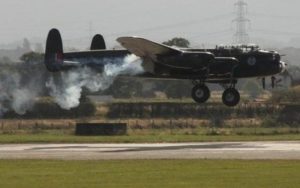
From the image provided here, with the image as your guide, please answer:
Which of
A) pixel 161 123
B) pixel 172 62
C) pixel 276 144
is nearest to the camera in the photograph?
pixel 276 144

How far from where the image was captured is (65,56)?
189ft

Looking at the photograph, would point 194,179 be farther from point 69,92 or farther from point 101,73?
point 69,92

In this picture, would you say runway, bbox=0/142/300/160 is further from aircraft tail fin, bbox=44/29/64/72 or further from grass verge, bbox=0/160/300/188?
aircraft tail fin, bbox=44/29/64/72

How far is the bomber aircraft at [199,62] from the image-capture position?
5406cm

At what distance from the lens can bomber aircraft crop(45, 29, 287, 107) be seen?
5406cm

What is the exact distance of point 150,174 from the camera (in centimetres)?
3019

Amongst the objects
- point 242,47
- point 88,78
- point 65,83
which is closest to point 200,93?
point 242,47

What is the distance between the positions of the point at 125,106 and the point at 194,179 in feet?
253

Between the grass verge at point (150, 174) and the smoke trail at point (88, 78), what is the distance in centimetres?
2067

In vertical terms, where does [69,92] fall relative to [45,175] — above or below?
above

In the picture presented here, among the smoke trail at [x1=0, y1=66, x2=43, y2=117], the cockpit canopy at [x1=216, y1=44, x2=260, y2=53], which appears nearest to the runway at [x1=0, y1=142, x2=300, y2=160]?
the cockpit canopy at [x1=216, y1=44, x2=260, y2=53]

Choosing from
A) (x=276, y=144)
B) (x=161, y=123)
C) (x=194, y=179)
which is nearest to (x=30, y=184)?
(x=194, y=179)

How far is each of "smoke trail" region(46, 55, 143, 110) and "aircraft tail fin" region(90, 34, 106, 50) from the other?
3.19 m

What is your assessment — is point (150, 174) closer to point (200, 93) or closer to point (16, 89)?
point (200, 93)
